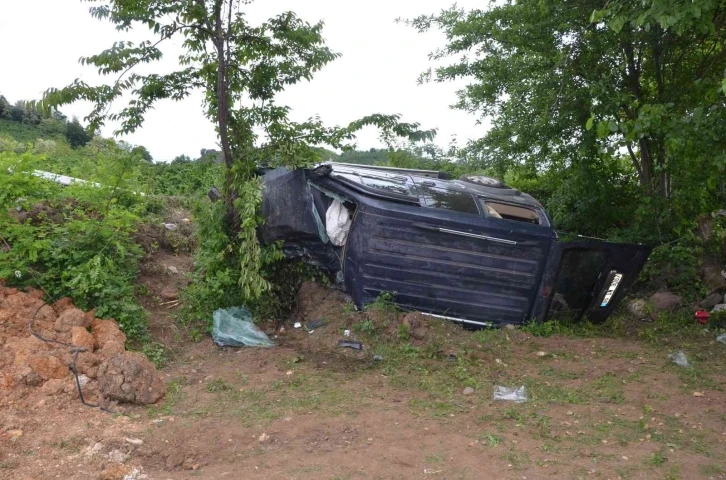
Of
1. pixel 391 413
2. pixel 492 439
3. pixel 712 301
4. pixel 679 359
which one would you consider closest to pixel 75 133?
pixel 391 413

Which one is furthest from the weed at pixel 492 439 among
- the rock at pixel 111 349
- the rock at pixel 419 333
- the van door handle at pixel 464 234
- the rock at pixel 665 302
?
the rock at pixel 665 302

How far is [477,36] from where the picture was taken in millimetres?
9977

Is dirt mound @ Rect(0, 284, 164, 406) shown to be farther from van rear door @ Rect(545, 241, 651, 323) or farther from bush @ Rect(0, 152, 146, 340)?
van rear door @ Rect(545, 241, 651, 323)

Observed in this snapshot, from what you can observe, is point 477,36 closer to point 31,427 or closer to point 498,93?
point 498,93

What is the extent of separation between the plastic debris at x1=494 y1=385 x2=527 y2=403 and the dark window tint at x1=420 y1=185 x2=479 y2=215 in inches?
82.7

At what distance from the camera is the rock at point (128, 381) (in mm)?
5406

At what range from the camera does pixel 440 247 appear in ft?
23.0

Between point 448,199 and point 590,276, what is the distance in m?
1.94

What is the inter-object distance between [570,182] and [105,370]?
7.18 metres

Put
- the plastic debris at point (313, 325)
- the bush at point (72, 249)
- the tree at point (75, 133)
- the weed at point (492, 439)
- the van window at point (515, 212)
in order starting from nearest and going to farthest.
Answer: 1. the weed at point (492, 439)
2. the bush at point (72, 249)
3. the plastic debris at point (313, 325)
4. the van window at point (515, 212)
5. the tree at point (75, 133)

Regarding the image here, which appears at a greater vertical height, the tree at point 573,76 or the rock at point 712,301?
the tree at point 573,76

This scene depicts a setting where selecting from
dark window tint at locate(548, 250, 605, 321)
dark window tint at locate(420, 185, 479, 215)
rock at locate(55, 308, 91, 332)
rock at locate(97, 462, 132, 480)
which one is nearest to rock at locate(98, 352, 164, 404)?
rock at locate(55, 308, 91, 332)

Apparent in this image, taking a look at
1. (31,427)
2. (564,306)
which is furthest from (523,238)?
(31,427)

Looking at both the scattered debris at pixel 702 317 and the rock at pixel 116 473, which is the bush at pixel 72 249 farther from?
the scattered debris at pixel 702 317
